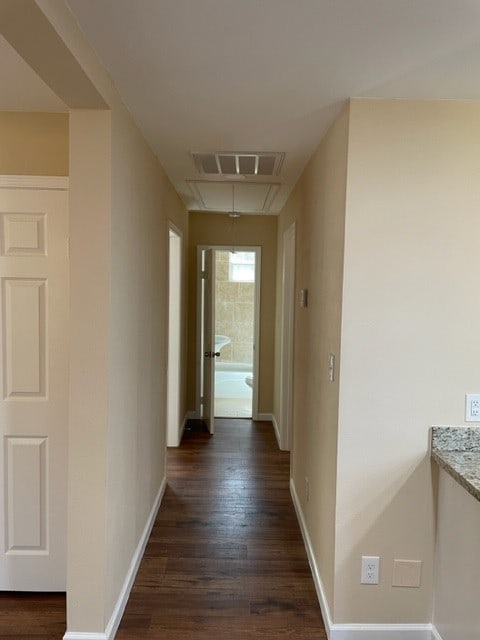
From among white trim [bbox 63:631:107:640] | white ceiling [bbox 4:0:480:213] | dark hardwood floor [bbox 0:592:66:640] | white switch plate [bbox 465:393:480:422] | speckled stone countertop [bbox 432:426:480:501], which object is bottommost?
dark hardwood floor [bbox 0:592:66:640]

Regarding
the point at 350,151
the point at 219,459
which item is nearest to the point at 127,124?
the point at 350,151

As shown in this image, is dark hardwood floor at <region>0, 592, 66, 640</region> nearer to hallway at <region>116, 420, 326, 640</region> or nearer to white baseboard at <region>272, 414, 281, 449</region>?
hallway at <region>116, 420, 326, 640</region>

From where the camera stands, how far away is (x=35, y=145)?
2.04 m

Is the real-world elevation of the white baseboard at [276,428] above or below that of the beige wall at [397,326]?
below

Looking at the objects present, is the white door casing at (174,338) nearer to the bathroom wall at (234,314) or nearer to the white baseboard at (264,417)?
the white baseboard at (264,417)

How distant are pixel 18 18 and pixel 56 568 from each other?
2.25 m

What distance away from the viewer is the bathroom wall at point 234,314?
25.2 feet

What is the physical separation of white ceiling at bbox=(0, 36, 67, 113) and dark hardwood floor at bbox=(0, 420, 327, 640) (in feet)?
7.65

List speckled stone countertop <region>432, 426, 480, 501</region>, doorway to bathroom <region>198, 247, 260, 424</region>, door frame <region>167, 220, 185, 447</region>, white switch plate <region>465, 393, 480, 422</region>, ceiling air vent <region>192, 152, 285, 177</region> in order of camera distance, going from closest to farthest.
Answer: speckled stone countertop <region>432, 426, 480, 501</region> < white switch plate <region>465, 393, 480, 422</region> < ceiling air vent <region>192, 152, 285, 177</region> < door frame <region>167, 220, 185, 447</region> < doorway to bathroom <region>198, 247, 260, 424</region>

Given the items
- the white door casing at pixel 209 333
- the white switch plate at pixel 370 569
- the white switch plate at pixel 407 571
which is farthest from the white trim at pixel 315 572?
the white door casing at pixel 209 333

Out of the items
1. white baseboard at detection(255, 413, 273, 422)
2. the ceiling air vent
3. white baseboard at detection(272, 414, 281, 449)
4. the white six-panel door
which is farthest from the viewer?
white baseboard at detection(255, 413, 273, 422)

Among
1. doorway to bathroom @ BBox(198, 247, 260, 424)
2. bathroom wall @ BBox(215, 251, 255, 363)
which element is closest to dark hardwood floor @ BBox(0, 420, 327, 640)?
doorway to bathroom @ BBox(198, 247, 260, 424)

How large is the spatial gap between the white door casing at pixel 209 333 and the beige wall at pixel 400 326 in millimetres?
2858

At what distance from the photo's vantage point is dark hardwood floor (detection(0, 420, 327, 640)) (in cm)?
200
